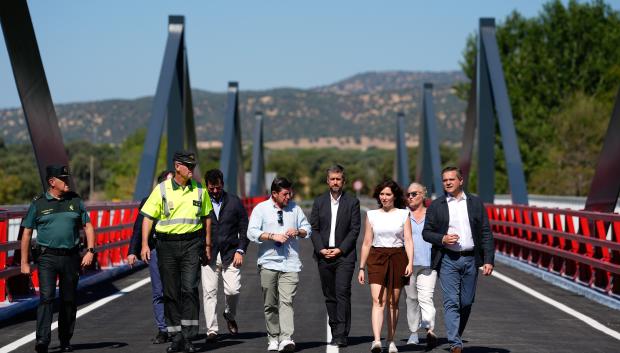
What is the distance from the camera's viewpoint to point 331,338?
488 inches

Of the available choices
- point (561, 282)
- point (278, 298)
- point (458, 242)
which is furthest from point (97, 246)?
point (458, 242)

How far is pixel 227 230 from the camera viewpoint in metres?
12.5

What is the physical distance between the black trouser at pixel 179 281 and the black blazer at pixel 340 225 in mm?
1191

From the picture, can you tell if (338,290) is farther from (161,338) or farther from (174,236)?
(161,338)

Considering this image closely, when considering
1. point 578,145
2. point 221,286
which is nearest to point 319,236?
point 221,286

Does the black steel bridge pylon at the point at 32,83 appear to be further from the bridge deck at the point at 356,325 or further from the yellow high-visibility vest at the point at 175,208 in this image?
the yellow high-visibility vest at the point at 175,208

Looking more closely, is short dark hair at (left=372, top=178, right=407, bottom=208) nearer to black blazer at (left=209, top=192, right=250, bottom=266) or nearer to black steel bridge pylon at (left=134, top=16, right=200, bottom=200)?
black blazer at (left=209, top=192, right=250, bottom=266)

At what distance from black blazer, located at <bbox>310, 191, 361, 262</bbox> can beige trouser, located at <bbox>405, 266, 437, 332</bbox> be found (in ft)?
2.26

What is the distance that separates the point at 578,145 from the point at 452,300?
221 feet

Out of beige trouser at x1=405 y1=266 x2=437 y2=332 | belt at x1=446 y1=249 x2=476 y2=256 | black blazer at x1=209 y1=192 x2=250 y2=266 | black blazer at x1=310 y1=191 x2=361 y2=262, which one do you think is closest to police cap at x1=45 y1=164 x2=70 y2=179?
black blazer at x1=209 y1=192 x2=250 y2=266

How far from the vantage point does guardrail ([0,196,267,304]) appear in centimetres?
1473

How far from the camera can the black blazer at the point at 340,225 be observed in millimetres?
11859

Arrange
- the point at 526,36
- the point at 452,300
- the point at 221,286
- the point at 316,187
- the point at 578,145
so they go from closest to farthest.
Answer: the point at 452,300 < the point at 221,286 < the point at 578,145 < the point at 526,36 < the point at 316,187

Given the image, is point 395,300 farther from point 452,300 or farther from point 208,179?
point 208,179
